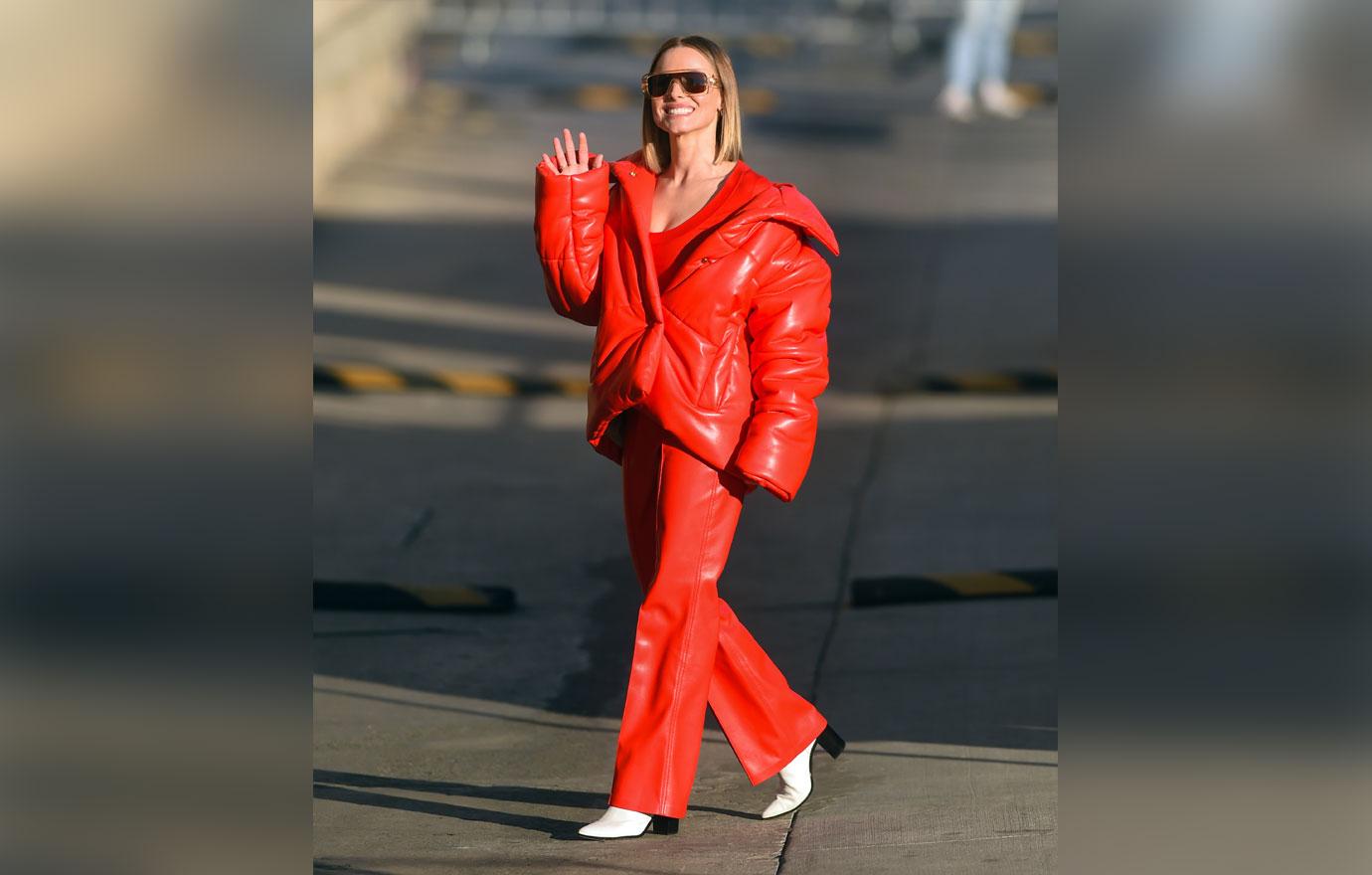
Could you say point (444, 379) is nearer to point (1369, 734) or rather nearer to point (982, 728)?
point (982, 728)

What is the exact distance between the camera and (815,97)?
1934cm

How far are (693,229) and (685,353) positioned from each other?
0.32 meters

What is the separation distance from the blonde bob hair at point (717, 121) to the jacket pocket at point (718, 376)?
19.0 inches

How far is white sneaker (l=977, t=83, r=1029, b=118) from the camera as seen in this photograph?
1809 cm

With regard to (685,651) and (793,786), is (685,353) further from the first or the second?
(793,786)

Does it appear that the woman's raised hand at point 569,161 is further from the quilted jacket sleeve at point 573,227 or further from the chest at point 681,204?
the chest at point 681,204

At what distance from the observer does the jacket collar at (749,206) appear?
4.94 metres

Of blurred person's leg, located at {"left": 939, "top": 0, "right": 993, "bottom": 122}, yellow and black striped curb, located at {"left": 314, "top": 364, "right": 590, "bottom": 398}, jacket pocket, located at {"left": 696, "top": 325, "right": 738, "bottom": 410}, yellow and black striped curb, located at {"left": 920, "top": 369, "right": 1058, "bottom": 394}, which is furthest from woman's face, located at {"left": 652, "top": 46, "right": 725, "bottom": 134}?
blurred person's leg, located at {"left": 939, "top": 0, "right": 993, "bottom": 122}

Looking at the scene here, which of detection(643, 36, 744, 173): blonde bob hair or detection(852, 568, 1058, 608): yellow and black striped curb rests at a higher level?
detection(643, 36, 744, 173): blonde bob hair

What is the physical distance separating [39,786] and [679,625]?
239cm

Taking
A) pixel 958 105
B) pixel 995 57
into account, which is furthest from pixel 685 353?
pixel 995 57

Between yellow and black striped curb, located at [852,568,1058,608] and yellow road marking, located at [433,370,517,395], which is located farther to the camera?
yellow road marking, located at [433,370,517,395]

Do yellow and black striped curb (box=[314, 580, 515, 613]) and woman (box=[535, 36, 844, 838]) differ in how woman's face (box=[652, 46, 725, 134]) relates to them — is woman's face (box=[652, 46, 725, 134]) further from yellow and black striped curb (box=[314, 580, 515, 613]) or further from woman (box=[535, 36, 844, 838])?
yellow and black striped curb (box=[314, 580, 515, 613])

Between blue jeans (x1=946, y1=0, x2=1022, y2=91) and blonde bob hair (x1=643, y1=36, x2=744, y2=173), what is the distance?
12.5 meters
